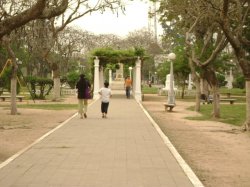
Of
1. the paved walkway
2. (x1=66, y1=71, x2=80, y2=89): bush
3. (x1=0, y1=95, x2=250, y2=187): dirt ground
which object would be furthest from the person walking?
(x1=66, y1=71, x2=80, y2=89): bush

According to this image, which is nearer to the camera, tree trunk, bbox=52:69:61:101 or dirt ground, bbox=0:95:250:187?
dirt ground, bbox=0:95:250:187

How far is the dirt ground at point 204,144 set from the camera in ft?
31.1

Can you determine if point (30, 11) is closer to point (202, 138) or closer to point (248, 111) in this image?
point (202, 138)

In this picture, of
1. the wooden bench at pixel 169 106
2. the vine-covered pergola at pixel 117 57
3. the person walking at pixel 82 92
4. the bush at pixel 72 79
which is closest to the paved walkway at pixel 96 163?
the person walking at pixel 82 92

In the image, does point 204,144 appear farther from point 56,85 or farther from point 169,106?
point 56,85

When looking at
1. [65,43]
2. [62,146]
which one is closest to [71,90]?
[65,43]

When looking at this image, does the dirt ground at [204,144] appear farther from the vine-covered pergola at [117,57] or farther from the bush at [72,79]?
the bush at [72,79]

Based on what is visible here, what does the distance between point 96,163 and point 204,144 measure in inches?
206

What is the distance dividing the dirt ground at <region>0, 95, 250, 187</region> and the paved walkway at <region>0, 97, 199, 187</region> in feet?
1.87

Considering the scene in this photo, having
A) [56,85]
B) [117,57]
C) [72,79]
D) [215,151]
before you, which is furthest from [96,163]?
[72,79]

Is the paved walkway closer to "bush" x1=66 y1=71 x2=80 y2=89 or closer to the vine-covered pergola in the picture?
the vine-covered pergola

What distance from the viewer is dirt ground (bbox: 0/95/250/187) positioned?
947 cm

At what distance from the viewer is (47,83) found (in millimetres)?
42031

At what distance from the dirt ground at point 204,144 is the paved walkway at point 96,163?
1.87 ft
